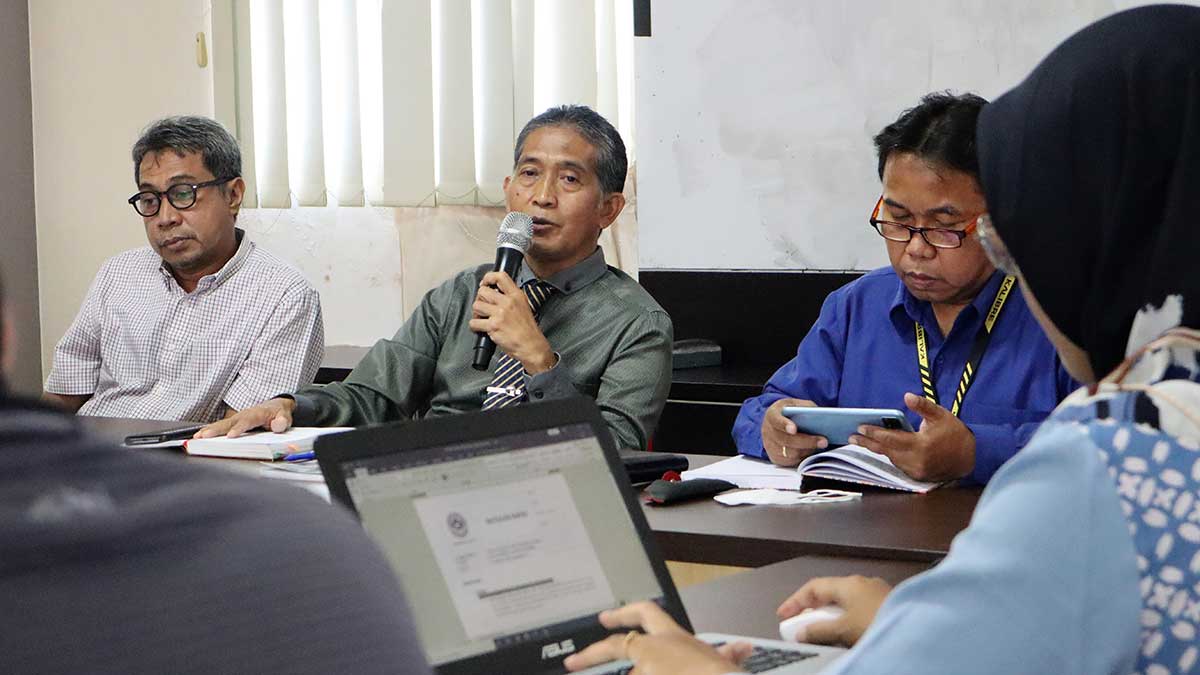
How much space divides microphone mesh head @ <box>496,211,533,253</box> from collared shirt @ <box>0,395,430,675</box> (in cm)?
243

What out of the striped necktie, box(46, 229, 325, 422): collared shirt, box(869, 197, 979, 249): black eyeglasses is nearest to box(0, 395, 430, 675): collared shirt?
box(869, 197, 979, 249): black eyeglasses

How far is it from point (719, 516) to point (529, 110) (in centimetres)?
259

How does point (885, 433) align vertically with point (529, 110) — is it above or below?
below

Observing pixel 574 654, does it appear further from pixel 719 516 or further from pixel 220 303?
pixel 220 303

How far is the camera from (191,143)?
12.3ft

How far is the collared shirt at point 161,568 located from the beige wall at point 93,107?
4.81m

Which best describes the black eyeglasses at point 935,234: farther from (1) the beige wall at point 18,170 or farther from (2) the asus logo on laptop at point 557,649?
(1) the beige wall at point 18,170

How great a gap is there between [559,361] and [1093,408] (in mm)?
1891

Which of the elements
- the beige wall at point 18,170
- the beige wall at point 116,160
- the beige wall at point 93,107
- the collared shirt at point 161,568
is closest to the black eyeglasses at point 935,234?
the collared shirt at point 161,568

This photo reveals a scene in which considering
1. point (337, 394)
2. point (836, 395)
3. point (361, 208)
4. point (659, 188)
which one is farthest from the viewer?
point (361, 208)

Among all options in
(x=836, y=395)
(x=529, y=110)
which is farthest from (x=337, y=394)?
(x=529, y=110)

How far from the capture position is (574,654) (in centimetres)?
140

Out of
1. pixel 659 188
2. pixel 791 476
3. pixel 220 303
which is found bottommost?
pixel 791 476

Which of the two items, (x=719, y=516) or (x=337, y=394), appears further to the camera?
(x=337, y=394)
